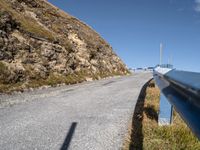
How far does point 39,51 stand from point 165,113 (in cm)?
1839

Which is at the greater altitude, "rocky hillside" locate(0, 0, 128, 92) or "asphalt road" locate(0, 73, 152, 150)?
"rocky hillside" locate(0, 0, 128, 92)

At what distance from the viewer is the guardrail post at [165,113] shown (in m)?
6.46

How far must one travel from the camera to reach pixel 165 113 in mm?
6582

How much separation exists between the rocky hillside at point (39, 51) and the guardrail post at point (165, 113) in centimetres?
1098

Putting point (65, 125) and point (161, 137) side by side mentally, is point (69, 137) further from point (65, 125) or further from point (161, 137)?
point (161, 137)

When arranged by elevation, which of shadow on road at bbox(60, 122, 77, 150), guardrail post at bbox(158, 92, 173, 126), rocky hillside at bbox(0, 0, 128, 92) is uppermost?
rocky hillside at bbox(0, 0, 128, 92)

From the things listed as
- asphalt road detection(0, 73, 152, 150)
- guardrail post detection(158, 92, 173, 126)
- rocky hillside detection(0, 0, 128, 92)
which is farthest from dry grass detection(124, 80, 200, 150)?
rocky hillside detection(0, 0, 128, 92)

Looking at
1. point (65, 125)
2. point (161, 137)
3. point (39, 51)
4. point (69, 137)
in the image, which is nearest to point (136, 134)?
point (161, 137)

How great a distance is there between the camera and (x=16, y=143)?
5.73 meters

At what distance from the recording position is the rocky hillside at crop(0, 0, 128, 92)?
1945 cm

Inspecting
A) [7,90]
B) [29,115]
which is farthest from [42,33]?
[29,115]

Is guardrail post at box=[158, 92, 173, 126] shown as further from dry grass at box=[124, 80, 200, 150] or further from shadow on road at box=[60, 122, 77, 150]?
shadow on road at box=[60, 122, 77, 150]

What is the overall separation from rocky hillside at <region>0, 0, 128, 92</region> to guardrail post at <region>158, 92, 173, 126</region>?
10975 millimetres

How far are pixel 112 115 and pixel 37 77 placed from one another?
13.1 meters
